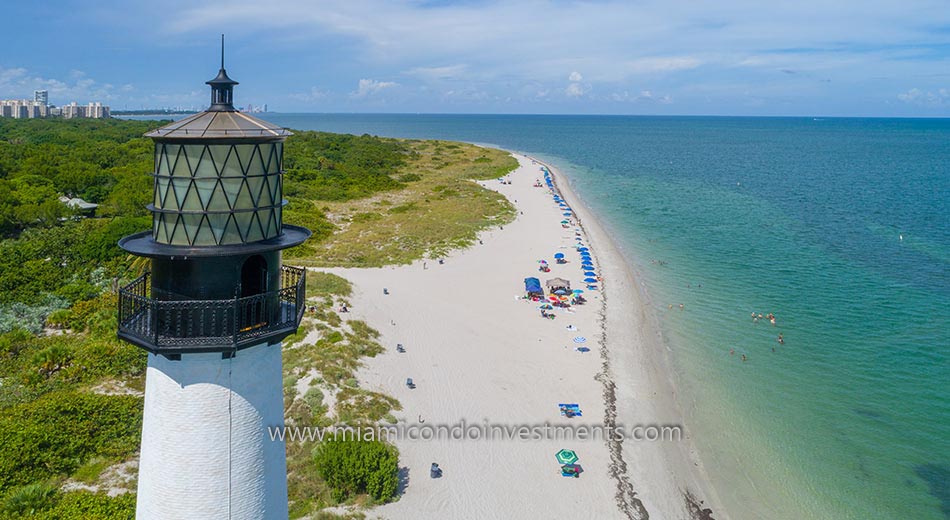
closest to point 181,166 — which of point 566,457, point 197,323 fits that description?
point 197,323

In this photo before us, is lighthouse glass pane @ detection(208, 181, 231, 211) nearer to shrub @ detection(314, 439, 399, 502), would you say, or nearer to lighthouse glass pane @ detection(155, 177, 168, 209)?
lighthouse glass pane @ detection(155, 177, 168, 209)

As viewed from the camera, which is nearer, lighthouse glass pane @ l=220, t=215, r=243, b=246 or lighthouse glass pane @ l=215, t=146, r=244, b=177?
lighthouse glass pane @ l=215, t=146, r=244, b=177

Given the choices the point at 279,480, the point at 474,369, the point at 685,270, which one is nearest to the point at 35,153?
the point at 474,369

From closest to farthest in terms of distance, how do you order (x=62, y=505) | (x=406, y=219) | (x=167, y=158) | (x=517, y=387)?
(x=167, y=158)
(x=62, y=505)
(x=517, y=387)
(x=406, y=219)

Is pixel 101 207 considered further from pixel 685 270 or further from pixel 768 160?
pixel 768 160

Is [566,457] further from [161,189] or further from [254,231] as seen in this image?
[161,189]

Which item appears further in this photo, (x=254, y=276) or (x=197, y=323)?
(x=254, y=276)

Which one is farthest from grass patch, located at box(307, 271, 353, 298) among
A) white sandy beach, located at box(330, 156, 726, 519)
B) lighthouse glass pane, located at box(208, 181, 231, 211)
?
lighthouse glass pane, located at box(208, 181, 231, 211)
